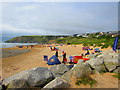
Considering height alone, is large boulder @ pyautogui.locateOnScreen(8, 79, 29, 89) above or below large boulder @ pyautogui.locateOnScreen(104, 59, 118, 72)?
below

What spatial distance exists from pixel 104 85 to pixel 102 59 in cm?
220

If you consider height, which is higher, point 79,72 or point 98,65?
point 98,65

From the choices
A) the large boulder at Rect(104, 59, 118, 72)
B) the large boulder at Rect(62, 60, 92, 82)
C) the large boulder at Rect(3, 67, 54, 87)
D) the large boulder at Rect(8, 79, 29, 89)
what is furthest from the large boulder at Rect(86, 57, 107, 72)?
the large boulder at Rect(8, 79, 29, 89)

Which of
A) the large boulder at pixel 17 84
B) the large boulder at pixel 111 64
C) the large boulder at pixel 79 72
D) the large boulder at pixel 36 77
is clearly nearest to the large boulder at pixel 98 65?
the large boulder at pixel 111 64

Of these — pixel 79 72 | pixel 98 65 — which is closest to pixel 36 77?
pixel 79 72

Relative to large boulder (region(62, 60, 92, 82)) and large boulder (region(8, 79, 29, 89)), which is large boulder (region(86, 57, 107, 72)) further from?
large boulder (region(8, 79, 29, 89))

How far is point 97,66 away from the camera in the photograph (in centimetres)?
586

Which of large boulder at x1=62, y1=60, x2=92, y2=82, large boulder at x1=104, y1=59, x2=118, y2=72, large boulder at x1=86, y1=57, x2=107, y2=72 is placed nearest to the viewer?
large boulder at x1=62, y1=60, x2=92, y2=82

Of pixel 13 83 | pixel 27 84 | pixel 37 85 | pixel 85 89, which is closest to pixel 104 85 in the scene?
pixel 85 89

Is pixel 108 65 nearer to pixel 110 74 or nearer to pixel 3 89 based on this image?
pixel 110 74

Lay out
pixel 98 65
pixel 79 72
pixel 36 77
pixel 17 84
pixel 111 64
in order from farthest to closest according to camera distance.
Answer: pixel 98 65 < pixel 111 64 < pixel 79 72 < pixel 36 77 < pixel 17 84

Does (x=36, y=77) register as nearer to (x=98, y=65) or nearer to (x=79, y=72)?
(x=79, y=72)

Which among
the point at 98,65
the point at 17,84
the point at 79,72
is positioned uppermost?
the point at 98,65

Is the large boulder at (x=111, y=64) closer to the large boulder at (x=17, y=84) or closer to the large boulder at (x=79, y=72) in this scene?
the large boulder at (x=79, y=72)
